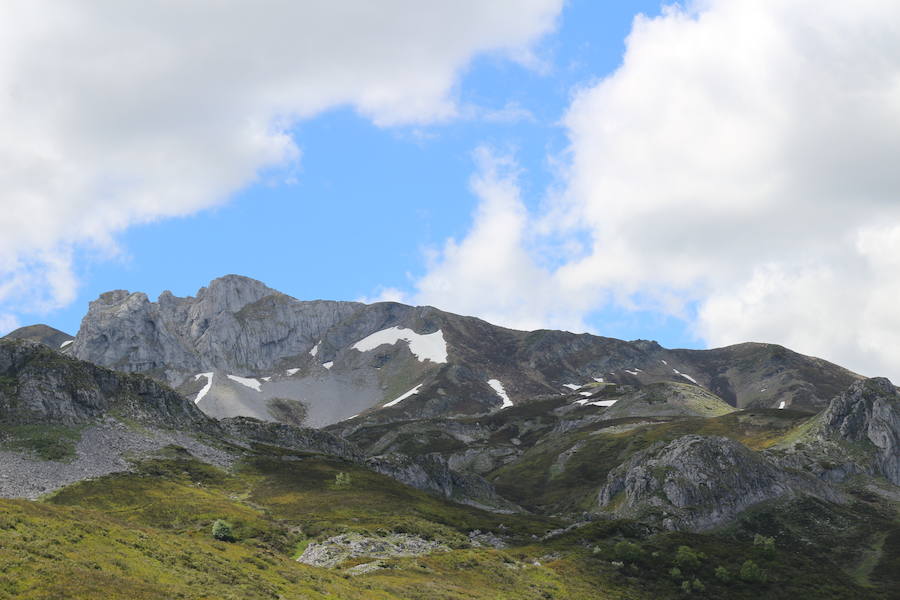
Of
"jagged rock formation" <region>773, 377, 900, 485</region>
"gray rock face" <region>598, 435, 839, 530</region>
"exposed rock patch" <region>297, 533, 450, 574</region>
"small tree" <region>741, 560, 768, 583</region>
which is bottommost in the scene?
"exposed rock patch" <region>297, 533, 450, 574</region>

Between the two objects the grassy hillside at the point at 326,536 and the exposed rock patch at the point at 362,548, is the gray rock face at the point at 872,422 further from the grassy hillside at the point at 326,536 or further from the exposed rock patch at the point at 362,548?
the exposed rock patch at the point at 362,548

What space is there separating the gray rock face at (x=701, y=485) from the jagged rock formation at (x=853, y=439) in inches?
699

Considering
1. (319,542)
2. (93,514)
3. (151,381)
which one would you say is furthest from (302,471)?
(93,514)

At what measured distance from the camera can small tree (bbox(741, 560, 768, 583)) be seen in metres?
79.9

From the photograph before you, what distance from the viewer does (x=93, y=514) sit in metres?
56.8

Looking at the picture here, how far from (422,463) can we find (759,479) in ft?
260

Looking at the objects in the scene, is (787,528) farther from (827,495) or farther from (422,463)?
(422,463)

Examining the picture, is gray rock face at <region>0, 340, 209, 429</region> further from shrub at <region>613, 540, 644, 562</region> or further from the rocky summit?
shrub at <region>613, 540, 644, 562</region>

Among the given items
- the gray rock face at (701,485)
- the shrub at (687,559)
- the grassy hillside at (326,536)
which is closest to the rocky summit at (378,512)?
the shrub at (687,559)

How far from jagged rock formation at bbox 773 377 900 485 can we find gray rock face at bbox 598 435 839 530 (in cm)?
1775

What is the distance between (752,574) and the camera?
8000cm

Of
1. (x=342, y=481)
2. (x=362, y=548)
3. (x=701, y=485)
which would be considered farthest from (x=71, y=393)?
(x=701, y=485)

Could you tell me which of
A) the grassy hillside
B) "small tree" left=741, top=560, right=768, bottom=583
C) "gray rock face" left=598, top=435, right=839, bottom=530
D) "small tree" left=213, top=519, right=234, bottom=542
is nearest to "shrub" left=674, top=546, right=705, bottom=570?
the grassy hillside

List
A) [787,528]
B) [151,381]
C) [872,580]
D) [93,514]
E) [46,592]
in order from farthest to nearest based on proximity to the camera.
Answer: [151,381]
[787,528]
[872,580]
[93,514]
[46,592]
